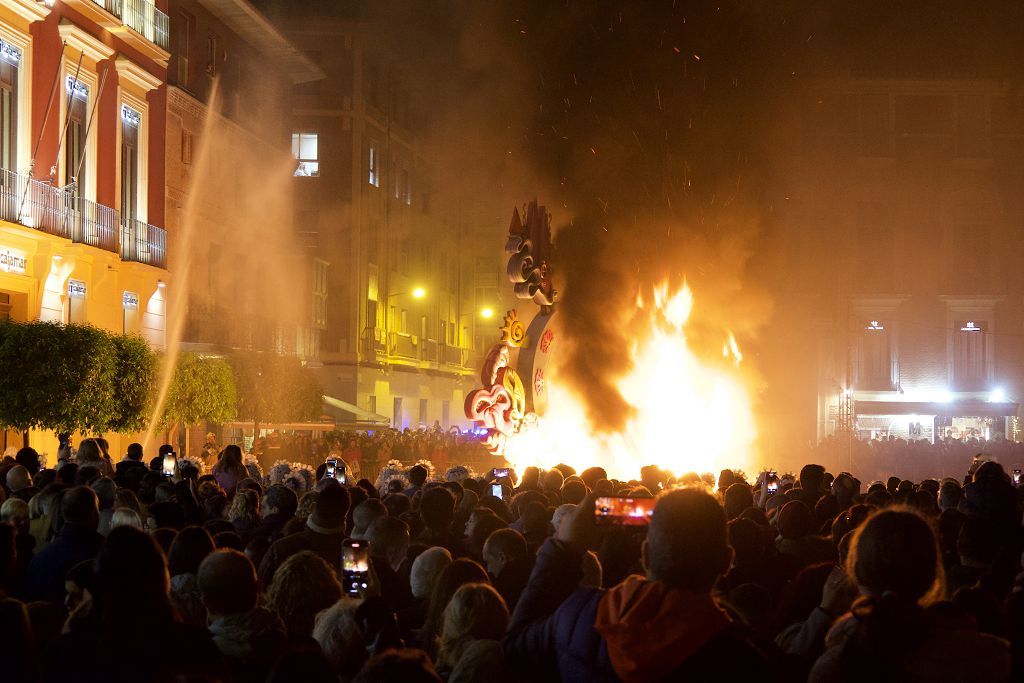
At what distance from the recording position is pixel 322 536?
7.05 meters

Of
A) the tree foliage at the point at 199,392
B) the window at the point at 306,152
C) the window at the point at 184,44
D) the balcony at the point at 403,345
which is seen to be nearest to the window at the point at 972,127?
the balcony at the point at 403,345

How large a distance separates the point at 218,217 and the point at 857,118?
27.0m

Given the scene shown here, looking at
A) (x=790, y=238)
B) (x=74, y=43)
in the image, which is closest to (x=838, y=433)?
(x=790, y=238)

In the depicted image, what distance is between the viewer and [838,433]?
→ 133 ft

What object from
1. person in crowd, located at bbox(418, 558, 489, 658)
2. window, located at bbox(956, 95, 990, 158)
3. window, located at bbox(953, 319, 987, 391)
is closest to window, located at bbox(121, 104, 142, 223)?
person in crowd, located at bbox(418, 558, 489, 658)

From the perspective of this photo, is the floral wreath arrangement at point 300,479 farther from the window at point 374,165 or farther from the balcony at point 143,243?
the window at point 374,165

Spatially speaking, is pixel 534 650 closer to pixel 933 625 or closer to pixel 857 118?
pixel 933 625

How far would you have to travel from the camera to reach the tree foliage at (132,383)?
76.9 ft

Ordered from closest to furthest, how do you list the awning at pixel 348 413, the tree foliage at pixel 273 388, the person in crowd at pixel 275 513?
the person in crowd at pixel 275 513
the tree foliage at pixel 273 388
the awning at pixel 348 413

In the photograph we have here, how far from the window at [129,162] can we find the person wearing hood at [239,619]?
25757 millimetres

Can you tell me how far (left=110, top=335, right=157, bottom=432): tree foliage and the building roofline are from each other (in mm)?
14448

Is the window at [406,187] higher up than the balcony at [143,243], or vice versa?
the window at [406,187]

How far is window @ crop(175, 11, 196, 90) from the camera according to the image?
109 ft

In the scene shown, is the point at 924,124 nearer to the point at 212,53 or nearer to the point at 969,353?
the point at 969,353
